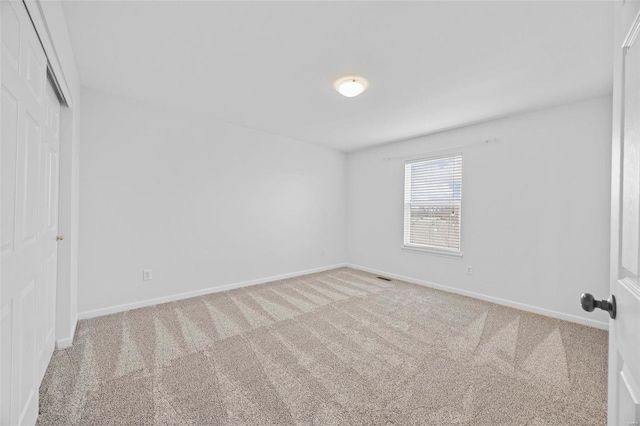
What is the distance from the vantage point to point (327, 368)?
6.51 feet

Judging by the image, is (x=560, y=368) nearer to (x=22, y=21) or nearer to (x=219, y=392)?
(x=219, y=392)

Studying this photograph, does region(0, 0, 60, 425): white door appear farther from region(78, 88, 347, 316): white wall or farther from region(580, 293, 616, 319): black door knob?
region(580, 293, 616, 319): black door knob

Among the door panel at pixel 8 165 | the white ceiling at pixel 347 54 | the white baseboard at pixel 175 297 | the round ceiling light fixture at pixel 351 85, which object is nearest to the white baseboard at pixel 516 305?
the white baseboard at pixel 175 297

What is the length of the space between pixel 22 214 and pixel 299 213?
147 inches

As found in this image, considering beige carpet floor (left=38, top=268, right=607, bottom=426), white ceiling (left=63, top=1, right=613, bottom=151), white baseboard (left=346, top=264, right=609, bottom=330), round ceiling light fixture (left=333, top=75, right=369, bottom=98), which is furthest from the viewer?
white baseboard (left=346, top=264, right=609, bottom=330)

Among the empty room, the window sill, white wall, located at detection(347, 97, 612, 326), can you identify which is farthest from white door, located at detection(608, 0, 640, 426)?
the window sill

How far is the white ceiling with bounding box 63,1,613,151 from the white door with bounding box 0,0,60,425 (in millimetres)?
791

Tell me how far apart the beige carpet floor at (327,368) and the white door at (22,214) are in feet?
1.51

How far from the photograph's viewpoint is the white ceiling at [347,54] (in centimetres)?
170

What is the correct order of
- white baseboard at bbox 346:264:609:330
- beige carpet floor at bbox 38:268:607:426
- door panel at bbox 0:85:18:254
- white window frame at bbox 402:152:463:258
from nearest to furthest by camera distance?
door panel at bbox 0:85:18:254, beige carpet floor at bbox 38:268:607:426, white baseboard at bbox 346:264:609:330, white window frame at bbox 402:152:463:258

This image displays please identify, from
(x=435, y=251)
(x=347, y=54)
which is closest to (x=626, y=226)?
(x=347, y=54)

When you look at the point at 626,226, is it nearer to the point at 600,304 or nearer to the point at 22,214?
the point at 600,304

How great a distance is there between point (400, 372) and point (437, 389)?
263 millimetres

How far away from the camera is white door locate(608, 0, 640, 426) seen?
1.98 ft
